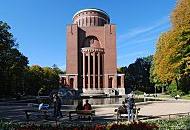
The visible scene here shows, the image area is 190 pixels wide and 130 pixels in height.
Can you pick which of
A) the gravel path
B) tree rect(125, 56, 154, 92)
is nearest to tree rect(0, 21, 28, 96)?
the gravel path

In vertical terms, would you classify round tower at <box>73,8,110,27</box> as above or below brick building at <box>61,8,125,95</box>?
above

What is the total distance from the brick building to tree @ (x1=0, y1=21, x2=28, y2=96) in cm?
1409

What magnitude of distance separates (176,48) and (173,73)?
390 centimetres

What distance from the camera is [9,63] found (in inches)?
2140

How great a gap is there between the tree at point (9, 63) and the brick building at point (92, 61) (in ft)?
46.2

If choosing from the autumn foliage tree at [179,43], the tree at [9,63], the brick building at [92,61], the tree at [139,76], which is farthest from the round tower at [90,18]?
the autumn foliage tree at [179,43]

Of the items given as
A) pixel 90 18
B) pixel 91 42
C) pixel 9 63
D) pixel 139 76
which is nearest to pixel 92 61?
pixel 91 42

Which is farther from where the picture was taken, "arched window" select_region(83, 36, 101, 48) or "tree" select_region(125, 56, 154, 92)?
"tree" select_region(125, 56, 154, 92)

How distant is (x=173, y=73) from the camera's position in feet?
110

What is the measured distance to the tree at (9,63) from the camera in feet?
167

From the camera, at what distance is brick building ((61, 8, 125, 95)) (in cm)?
7250

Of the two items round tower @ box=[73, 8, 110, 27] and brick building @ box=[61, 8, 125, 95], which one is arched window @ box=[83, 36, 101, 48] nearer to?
brick building @ box=[61, 8, 125, 95]

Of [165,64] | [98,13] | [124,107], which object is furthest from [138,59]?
[124,107]

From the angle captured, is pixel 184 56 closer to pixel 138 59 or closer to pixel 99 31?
pixel 99 31
